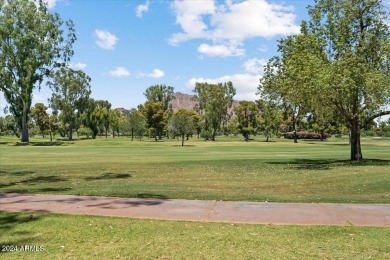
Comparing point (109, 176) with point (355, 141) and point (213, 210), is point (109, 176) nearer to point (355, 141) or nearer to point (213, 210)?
point (213, 210)

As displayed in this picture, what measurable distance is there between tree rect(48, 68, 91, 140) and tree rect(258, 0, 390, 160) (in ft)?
241

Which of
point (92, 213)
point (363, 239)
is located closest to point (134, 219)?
point (92, 213)

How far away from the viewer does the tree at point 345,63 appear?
920 inches

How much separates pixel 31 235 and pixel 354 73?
70.8ft

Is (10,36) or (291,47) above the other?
(10,36)

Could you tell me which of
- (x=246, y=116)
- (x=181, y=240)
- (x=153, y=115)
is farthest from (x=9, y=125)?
(x=181, y=240)

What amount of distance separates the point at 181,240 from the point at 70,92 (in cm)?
9407

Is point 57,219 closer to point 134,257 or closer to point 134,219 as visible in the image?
A: point 134,219

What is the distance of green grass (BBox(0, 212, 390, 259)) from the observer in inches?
244

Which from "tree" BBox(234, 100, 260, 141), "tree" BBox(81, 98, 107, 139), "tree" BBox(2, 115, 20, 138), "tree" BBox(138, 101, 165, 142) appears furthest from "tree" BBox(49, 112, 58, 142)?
"tree" BBox(234, 100, 260, 141)

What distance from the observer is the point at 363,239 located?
7.03 m

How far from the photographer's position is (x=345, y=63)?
23.9 m

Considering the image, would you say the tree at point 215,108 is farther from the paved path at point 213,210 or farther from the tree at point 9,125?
the paved path at point 213,210

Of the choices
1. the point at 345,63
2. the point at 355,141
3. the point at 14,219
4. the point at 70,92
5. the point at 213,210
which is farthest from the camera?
the point at 70,92
